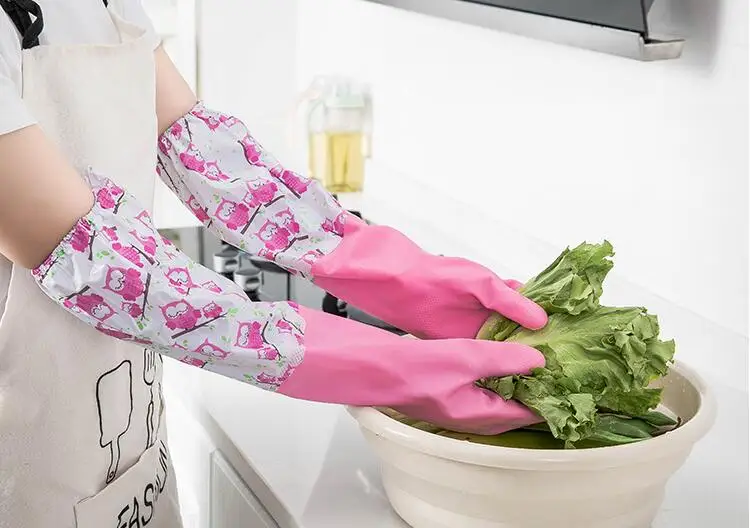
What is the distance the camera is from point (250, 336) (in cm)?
97

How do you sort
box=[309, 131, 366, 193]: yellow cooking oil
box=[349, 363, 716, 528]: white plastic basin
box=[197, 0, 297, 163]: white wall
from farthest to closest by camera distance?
box=[197, 0, 297, 163]: white wall → box=[309, 131, 366, 193]: yellow cooking oil → box=[349, 363, 716, 528]: white plastic basin

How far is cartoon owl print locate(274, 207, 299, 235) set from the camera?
1.20 metres

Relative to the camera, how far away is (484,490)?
917mm

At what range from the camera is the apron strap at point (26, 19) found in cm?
101

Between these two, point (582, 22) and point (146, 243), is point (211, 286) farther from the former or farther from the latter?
point (582, 22)

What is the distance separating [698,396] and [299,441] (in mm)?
432

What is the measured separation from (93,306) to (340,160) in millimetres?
1314

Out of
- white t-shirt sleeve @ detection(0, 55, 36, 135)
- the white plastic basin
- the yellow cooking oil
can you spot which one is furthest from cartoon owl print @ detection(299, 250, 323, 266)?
the yellow cooking oil

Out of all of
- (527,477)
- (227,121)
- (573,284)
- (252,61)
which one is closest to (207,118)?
(227,121)

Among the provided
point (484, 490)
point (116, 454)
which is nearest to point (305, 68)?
point (116, 454)

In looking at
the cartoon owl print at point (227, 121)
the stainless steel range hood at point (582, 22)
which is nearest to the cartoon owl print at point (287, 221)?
the cartoon owl print at point (227, 121)

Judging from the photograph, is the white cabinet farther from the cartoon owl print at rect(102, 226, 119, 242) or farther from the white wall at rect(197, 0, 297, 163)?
the white wall at rect(197, 0, 297, 163)

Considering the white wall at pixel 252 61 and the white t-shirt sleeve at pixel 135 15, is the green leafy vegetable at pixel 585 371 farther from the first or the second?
the white wall at pixel 252 61

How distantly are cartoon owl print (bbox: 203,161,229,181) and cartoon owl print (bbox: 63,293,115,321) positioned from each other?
0.30m
